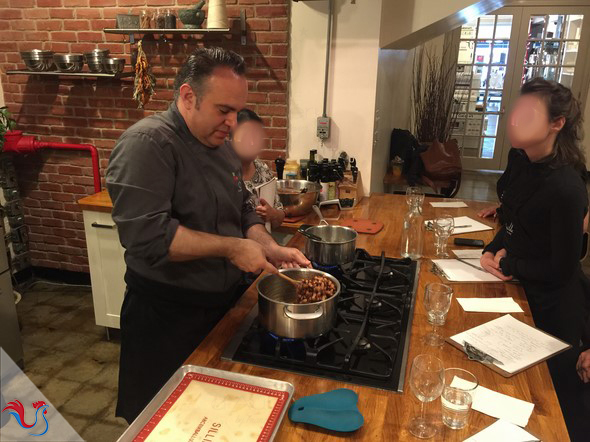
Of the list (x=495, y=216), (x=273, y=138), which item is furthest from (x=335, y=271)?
(x=273, y=138)

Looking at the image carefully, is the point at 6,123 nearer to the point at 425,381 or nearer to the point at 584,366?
the point at 425,381

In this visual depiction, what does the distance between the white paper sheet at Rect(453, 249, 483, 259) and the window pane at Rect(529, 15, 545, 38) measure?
579 centimetres

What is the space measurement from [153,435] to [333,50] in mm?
2555

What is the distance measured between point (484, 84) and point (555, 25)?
44.7 inches

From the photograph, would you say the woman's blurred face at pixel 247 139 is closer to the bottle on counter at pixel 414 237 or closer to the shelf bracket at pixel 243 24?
the bottle on counter at pixel 414 237

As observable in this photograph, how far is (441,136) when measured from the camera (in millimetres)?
5824

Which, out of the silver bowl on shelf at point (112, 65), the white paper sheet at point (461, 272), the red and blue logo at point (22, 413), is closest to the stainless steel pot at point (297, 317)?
the white paper sheet at point (461, 272)

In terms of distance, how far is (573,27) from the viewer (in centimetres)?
657

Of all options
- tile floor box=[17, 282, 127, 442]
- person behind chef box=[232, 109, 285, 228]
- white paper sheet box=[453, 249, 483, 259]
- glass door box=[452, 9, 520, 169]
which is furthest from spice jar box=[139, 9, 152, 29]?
glass door box=[452, 9, 520, 169]

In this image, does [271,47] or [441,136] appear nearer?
[271,47]

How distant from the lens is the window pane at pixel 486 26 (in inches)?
271

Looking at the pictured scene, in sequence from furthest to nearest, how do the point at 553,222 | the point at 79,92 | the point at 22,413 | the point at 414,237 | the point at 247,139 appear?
1. the point at 79,92
2. the point at 22,413
3. the point at 247,139
4. the point at 414,237
5. the point at 553,222

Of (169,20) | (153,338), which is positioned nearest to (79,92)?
(169,20)

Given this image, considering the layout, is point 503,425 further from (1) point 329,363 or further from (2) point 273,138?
(2) point 273,138
